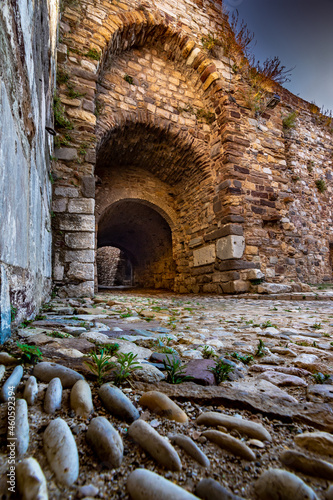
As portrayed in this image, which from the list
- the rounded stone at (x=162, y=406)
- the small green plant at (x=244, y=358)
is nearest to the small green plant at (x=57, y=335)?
the rounded stone at (x=162, y=406)

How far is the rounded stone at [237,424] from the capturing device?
55 cm

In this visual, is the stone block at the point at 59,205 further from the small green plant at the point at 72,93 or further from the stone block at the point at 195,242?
the stone block at the point at 195,242

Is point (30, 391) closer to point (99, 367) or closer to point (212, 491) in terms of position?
point (99, 367)

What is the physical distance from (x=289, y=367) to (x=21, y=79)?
64.3 inches

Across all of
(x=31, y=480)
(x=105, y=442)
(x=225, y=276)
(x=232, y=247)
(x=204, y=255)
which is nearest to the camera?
(x=31, y=480)

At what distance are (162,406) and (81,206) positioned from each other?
349cm

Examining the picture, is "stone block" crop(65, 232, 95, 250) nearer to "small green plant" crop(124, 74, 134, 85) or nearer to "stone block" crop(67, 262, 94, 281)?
"stone block" crop(67, 262, 94, 281)

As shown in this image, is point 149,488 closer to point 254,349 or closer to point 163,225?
point 254,349

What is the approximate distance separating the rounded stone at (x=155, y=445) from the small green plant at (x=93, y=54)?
5118 millimetres

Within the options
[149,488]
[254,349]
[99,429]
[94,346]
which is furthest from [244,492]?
[254,349]

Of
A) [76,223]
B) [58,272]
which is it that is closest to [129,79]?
[76,223]

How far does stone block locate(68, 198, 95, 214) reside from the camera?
3701 mm

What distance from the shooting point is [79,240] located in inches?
144

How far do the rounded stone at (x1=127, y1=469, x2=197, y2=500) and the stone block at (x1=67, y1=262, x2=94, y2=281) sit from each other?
3.39 meters
